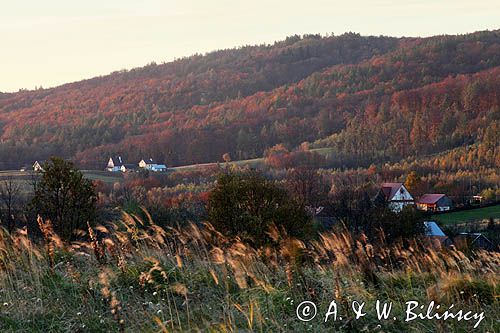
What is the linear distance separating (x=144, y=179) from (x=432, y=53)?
431ft

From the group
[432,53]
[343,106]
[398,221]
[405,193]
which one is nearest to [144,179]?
[405,193]

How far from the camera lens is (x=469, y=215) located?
2283 inches

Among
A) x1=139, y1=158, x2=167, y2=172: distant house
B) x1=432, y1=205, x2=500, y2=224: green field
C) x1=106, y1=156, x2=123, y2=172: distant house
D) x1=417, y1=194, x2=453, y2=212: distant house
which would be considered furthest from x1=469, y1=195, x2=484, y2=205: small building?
x1=106, y1=156, x2=123, y2=172: distant house

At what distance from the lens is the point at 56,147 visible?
147 meters

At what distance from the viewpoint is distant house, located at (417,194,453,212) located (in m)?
67.6

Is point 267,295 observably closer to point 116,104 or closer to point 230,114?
point 230,114

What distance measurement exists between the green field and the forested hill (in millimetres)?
56625

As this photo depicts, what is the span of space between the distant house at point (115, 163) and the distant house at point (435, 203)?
2819 inches

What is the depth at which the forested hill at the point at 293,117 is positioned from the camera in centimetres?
13888

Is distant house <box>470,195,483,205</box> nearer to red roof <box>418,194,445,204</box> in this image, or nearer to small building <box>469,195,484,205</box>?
small building <box>469,195,484,205</box>

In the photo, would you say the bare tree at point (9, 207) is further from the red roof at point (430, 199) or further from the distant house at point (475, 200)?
the distant house at point (475, 200)

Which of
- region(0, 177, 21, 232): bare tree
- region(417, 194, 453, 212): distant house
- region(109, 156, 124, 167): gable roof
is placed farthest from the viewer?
region(109, 156, 124, 167): gable roof

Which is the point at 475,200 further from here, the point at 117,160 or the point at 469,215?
the point at 117,160

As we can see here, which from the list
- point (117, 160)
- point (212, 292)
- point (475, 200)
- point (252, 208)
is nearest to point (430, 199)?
point (475, 200)
